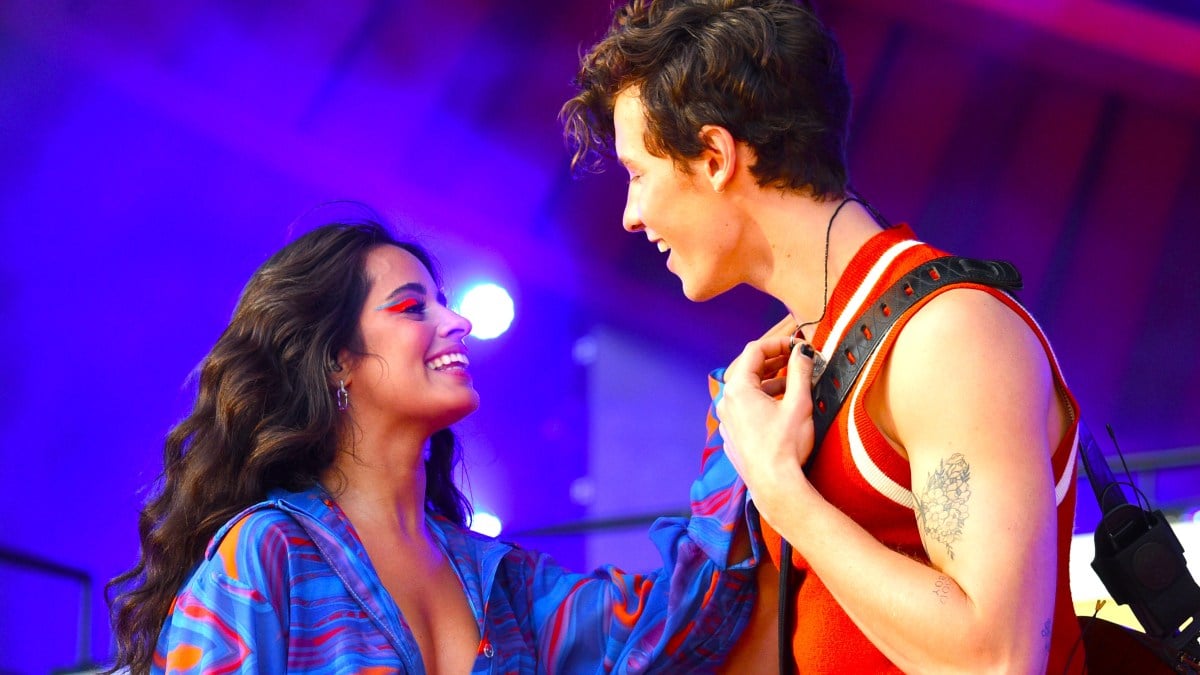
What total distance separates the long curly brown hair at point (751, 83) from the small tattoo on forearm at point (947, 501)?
618 mm

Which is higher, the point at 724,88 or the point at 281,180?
the point at 281,180

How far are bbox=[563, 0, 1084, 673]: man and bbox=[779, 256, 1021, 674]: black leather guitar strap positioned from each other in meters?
0.02

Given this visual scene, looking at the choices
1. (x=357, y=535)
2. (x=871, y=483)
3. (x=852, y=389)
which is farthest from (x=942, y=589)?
(x=357, y=535)

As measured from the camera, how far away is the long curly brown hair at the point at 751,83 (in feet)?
6.63

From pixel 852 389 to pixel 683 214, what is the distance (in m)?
0.47

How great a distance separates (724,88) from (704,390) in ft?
9.11

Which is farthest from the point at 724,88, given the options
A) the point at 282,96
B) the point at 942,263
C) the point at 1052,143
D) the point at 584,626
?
the point at 1052,143

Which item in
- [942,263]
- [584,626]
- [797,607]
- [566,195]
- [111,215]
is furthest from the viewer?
[566,195]

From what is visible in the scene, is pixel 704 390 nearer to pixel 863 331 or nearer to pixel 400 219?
pixel 400 219

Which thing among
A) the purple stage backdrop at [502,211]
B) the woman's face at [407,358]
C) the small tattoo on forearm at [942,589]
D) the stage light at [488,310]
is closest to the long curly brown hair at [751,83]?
the small tattoo on forearm at [942,589]

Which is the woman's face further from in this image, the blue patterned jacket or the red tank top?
the red tank top

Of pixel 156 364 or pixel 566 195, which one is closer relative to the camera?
pixel 156 364

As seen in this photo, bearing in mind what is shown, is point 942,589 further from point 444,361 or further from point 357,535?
point 444,361

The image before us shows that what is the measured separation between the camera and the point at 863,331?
1.81m
